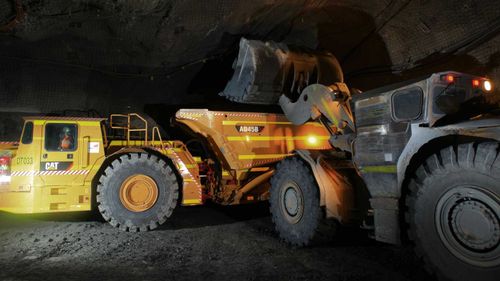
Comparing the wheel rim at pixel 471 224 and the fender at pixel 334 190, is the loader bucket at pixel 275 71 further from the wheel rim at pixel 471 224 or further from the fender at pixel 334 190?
the wheel rim at pixel 471 224

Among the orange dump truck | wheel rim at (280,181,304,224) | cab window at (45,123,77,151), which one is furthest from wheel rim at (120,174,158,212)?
wheel rim at (280,181,304,224)

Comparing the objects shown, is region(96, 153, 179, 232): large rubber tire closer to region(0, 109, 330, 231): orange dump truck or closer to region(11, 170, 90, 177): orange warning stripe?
region(0, 109, 330, 231): orange dump truck

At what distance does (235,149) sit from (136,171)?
172 centimetres

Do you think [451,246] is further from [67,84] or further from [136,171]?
[67,84]

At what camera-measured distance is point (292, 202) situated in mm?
5211

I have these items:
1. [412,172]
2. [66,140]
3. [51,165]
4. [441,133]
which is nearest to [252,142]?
[66,140]

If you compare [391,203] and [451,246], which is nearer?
[451,246]

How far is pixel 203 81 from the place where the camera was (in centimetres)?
929

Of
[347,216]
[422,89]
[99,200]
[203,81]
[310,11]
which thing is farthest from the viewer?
[203,81]

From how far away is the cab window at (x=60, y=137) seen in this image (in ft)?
20.1

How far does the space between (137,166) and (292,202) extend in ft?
8.83

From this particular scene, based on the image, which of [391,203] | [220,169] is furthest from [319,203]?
[220,169]

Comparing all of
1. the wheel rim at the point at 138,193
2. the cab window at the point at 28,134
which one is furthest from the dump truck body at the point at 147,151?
the wheel rim at the point at 138,193

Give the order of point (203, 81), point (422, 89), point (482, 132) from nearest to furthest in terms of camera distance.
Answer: point (482, 132), point (422, 89), point (203, 81)
